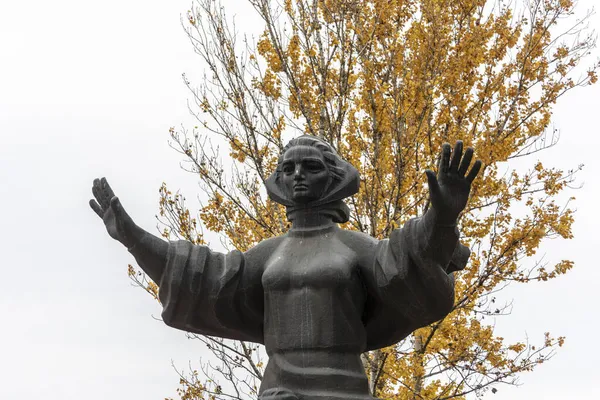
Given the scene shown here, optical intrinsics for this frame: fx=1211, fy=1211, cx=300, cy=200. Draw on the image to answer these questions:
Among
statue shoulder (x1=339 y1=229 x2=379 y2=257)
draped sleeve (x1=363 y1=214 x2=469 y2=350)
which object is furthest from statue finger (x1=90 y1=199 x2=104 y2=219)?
draped sleeve (x1=363 y1=214 x2=469 y2=350)

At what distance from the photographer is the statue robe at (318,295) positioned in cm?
657

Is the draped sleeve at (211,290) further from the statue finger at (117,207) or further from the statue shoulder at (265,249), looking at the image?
the statue finger at (117,207)

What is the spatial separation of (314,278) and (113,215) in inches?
46.7

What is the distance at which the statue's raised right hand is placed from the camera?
22.2 ft

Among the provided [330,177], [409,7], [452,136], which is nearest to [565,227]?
[452,136]

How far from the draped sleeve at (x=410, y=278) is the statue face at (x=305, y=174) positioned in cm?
49

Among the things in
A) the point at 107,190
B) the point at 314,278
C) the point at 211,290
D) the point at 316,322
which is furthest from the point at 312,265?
the point at 107,190

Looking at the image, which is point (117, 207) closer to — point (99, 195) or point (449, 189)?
point (99, 195)

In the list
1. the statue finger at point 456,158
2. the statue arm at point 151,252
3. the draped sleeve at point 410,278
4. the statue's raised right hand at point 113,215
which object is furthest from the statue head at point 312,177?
the statue finger at point 456,158

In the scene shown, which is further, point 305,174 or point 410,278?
point 305,174

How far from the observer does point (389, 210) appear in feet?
42.6

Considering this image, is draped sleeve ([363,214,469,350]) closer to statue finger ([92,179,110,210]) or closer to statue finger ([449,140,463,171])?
statue finger ([449,140,463,171])

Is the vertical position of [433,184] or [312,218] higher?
[312,218]

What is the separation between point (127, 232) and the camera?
6805mm
